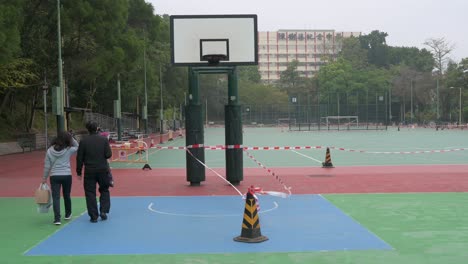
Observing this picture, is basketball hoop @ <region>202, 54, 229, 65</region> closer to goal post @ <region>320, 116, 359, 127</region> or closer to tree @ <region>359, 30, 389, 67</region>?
goal post @ <region>320, 116, 359, 127</region>

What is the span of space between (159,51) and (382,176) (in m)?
Result: 44.2

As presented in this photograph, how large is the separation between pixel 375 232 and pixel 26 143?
29804 millimetres

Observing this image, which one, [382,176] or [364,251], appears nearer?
[364,251]

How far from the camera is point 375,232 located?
888 cm

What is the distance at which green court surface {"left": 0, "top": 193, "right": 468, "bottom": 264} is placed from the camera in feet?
23.9

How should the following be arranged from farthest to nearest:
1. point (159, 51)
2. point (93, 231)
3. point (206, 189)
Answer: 1. point (159, 51)
2. point (206, 189)
3. point (93, 231)

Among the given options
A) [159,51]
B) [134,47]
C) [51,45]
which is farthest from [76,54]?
[159,51]

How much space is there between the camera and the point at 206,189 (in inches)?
576

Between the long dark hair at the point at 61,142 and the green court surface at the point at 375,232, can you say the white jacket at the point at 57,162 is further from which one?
the green court surface at the point at 375,232

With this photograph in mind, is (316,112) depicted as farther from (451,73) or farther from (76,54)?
(76,54)

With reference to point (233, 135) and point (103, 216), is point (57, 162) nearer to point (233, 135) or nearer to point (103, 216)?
point (103, 216)

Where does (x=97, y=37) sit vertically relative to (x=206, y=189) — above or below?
above

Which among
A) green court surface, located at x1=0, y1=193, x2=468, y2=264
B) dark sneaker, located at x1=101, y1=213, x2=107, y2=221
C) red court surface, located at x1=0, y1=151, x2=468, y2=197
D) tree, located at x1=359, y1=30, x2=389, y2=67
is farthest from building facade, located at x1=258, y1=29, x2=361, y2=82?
dark sneaker, located at x1=101, y1=213, x2=107, y2=221

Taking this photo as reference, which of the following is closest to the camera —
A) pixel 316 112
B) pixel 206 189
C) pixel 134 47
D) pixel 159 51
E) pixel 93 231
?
pixel 93 231
